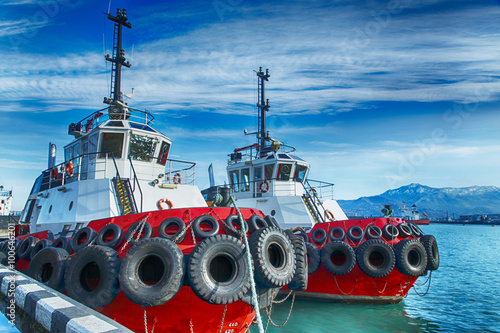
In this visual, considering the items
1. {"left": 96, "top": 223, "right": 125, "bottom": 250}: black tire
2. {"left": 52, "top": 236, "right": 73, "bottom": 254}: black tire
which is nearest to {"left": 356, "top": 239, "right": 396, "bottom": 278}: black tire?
{"left": 96, "top": 223, "right": 125, "bottom": 250}: black tire

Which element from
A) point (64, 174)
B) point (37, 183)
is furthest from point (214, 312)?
point (37, 183)

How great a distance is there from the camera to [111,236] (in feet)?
22.6

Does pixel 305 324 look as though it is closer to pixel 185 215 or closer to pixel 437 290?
pixel 185 215

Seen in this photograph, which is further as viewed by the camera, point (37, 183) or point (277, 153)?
point (277, 153)

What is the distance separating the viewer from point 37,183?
1572 centimetres

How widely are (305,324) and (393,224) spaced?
18.2 ft

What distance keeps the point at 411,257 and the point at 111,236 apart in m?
11.0

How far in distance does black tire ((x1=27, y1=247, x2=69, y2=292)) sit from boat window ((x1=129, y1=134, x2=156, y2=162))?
625cm

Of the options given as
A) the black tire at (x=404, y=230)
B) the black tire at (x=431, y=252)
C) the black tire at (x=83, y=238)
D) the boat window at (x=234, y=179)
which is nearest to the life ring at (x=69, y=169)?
the black tire at (x=83, y=238)

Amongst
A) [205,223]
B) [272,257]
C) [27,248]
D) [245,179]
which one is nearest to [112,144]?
[27,248]

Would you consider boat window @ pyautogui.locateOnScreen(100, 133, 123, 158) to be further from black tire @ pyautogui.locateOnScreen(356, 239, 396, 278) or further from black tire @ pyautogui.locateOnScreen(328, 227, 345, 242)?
black tire @ pyautogui.locateOnScreen(356, 239, 396, 278)

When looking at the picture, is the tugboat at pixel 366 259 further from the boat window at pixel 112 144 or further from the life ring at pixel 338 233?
the boat window at pixel 112 144

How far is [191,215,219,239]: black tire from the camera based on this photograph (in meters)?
6.52

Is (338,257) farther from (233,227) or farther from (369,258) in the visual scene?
(233,227)
